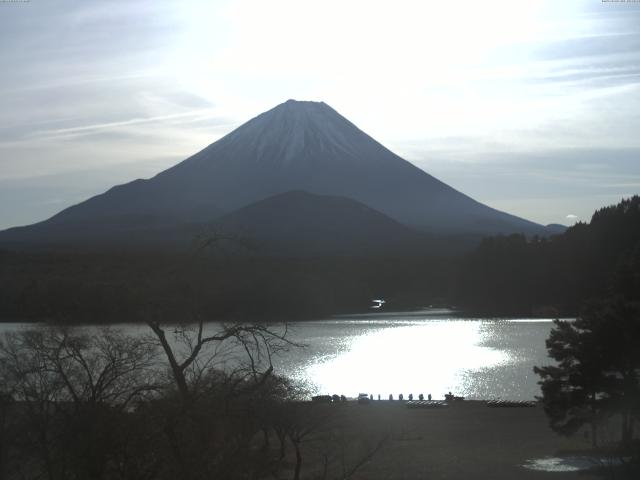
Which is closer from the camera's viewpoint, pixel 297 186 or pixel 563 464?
pixel 563 464

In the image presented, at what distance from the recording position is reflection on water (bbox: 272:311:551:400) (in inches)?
994

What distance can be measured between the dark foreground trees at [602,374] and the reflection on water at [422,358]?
570 centimetres

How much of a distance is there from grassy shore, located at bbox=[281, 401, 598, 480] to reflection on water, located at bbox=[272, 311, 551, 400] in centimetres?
242

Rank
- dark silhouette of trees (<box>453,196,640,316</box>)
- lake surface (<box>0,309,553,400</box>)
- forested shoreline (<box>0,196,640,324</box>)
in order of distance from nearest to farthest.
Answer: lake surface (<box>0,309,553,400</box>)
forested shoreline (<box>0,196,640,324</box>)
dark silhouette of trees (<box>453,196,640,316</box>)

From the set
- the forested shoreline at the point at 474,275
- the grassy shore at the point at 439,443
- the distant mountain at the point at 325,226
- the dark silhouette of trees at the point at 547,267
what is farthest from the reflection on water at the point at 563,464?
the distant mountain at the point at 325,226

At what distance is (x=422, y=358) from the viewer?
34.0 m

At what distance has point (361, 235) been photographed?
88.1m

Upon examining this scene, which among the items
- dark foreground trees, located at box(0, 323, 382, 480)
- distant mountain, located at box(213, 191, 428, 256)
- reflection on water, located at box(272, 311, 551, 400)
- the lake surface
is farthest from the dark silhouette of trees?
dark foreground trees, located at box(0, 323, 382, 480)

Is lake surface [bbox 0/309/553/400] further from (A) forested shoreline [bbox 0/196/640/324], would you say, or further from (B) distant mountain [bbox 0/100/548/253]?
(B) distant mountain [bbox 0/100/548/253]

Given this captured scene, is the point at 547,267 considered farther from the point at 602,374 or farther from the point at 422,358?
the point at 602,374

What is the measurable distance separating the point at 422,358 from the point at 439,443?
19.3 metres

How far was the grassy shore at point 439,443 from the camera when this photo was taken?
12227 mm

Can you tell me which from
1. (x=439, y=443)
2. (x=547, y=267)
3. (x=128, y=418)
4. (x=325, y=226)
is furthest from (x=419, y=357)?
(x=325, y=226)

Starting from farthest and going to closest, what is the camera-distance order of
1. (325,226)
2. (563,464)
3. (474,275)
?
(325,226) < (474,275) < (563,464)
